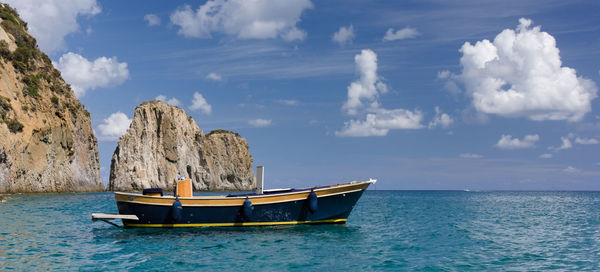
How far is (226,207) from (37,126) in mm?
49208

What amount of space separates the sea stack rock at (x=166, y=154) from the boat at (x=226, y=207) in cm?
7047

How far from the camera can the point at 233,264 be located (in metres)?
15.1

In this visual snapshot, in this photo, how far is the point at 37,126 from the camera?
2395 inches

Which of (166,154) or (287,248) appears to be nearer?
(287,248)

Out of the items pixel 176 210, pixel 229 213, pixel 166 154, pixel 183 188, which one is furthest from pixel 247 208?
pixel 166 154

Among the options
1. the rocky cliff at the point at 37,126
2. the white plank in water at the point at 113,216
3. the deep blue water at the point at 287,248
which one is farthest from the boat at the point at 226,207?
the rocky cliff at the point at 37,126

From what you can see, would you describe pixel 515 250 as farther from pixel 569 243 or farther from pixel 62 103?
pixel 62 103

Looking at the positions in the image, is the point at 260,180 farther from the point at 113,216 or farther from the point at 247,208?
the point at 113,216

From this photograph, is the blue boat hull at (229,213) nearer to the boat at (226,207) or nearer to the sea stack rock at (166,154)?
the boat at (226,207)

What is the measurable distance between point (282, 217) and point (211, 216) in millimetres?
3366

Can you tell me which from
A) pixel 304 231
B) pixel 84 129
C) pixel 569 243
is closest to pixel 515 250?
pixel 569 243

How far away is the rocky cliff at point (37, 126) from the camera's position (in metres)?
55.2

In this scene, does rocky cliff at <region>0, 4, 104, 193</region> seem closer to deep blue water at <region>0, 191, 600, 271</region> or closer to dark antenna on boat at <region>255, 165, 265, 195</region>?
deep blue water at <region>0, 191, 600, 271</region>

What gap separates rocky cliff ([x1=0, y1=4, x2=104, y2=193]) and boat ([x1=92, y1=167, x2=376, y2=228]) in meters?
37.8
